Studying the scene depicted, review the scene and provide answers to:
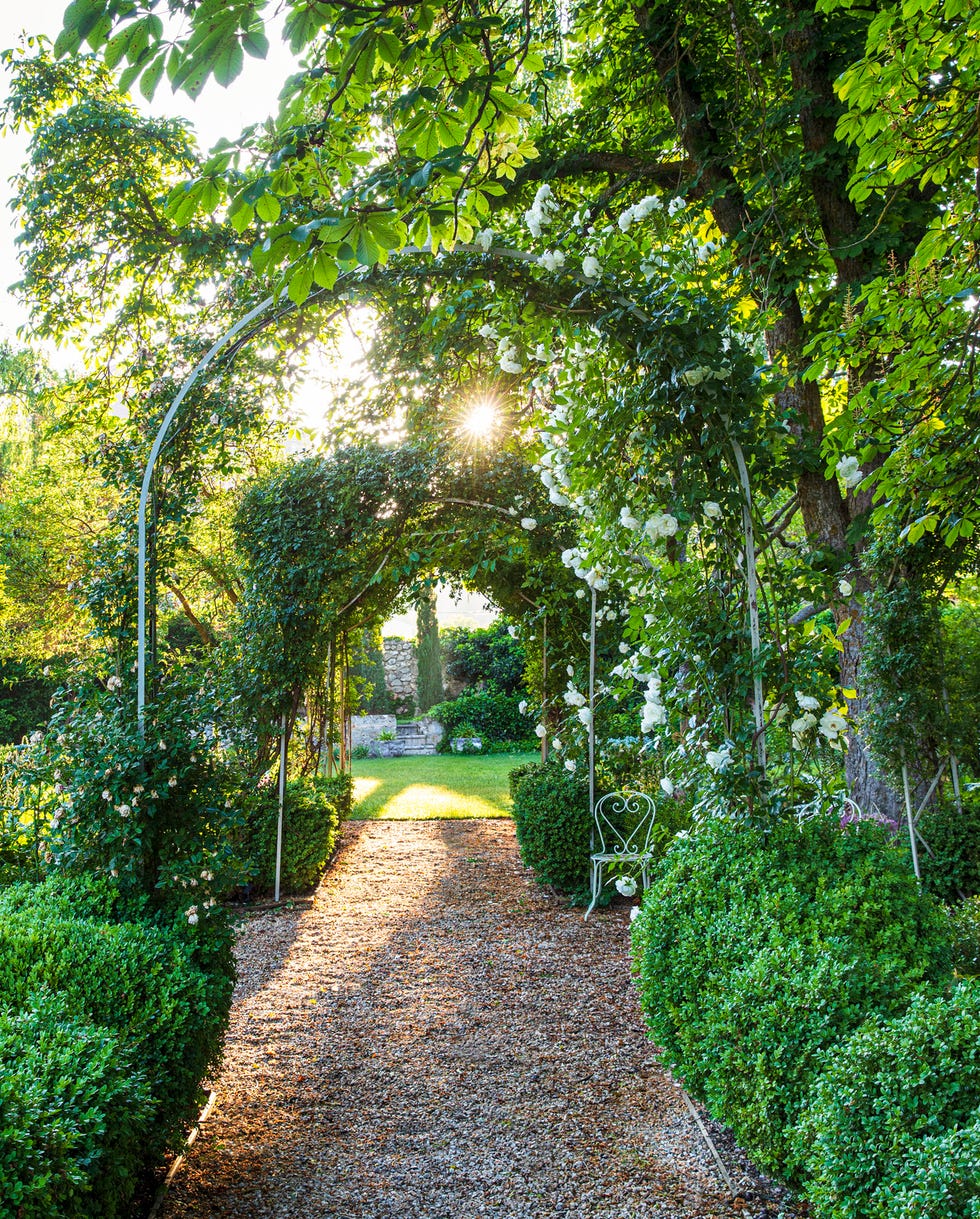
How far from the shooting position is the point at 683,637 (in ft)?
10.3

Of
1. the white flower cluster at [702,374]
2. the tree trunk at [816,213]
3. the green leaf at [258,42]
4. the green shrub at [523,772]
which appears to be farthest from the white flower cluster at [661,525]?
the green shrub at [523,772]

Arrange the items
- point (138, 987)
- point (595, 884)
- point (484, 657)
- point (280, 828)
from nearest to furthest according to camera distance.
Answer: point (138, 987), point (595, 884), point (280, 828), point (484, 657)

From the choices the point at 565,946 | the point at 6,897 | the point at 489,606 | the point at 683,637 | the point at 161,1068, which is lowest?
the point at 565,946

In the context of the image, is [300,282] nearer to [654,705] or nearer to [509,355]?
[509,355]

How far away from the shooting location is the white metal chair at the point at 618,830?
214 inches

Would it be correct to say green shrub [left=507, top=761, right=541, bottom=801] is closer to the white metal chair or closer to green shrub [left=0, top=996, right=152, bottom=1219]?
the white metal chair

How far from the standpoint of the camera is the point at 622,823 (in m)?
5.85

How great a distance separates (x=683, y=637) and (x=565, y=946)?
2579mm

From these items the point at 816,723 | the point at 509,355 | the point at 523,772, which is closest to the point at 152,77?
the point at 509,355

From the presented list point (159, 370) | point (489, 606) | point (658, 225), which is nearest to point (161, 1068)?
point (159, 370)

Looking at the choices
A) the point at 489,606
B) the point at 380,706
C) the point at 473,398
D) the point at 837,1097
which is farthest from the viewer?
the point at 380,706

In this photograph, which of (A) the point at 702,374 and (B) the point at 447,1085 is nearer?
(A) the point at 702,374

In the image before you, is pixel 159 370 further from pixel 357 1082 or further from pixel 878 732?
pixel 878 732

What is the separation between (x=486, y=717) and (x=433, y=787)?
401 centimetres
